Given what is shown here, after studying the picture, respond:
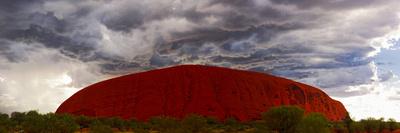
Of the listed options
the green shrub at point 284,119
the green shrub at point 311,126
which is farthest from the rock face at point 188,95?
the green shrub at point 311,126

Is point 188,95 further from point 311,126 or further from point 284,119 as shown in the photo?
point 311,126

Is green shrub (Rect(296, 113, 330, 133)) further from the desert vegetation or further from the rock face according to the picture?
the rock face

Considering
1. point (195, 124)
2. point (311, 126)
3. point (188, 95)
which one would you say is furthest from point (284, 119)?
point (188, 95)

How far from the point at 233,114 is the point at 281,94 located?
18498mm

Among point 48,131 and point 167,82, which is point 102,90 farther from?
point 48,131

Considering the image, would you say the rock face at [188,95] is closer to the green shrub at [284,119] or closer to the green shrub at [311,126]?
the green shrub at [284,119]

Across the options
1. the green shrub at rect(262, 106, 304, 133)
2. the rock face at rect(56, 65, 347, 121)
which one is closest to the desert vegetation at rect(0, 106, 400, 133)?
the green shrub at rect(262, 106, 304, 133)

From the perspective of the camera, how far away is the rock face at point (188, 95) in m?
81.6

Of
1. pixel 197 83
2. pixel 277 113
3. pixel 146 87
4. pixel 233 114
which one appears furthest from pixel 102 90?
pixel 277 113

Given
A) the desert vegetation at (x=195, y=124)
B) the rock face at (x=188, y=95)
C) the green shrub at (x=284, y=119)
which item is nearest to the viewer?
the desert vegetation at (x=195, y=124)

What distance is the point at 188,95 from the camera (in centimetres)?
8494

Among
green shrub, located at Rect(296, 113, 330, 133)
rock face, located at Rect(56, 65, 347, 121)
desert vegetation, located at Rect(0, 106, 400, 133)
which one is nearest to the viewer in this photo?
desert vegetation, located at Rect(0, 106, 400, 133)

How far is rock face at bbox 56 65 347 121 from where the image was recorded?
8162 cm

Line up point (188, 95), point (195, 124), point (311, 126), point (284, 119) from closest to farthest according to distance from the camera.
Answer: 1. point (195, 124)
2. point (311, 126)
3. point (284, 119)
4. point (188, 95)
